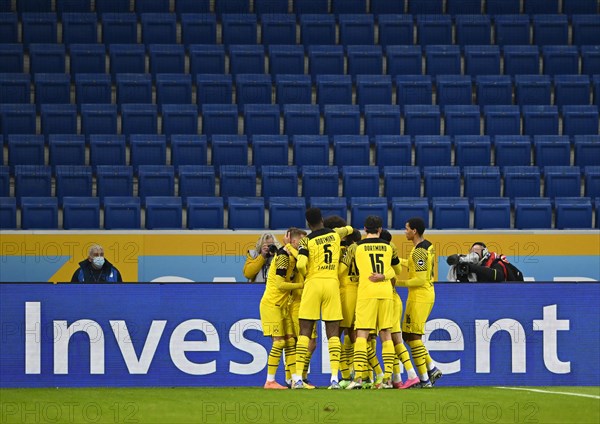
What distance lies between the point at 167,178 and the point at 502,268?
22.1ft

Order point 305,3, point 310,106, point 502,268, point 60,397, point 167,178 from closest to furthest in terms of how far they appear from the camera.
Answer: point 60,397 < point 502,268 < point 167,178 < point 310,106 < point 305,3

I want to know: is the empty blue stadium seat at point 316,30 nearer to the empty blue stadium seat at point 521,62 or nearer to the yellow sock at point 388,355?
the empty blue stadium seat at point 521,62

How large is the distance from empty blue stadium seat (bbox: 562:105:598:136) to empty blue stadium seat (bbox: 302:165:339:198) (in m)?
4.69

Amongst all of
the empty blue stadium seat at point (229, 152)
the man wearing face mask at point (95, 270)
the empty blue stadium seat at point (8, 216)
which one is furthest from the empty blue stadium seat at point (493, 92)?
the man wearing face mask at point (95, 270)

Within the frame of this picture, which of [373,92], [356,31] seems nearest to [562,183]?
[373,92]

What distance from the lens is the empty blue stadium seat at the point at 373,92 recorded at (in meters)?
21.4

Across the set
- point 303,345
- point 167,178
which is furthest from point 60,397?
point 167,178

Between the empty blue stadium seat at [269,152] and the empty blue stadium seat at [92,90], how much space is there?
297 cm

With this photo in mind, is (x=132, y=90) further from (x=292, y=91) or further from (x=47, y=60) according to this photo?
(x=292, y=91)

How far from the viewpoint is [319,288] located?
39.5 feet

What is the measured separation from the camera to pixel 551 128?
837 inches

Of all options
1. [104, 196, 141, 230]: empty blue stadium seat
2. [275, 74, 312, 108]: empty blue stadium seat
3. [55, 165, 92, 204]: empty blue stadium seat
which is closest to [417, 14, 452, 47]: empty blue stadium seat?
[275, 74, 312, 108]: empty blue stadium seat

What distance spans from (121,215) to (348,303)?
6901mm

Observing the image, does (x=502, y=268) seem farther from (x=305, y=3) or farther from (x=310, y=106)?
(x=305, y=3)
